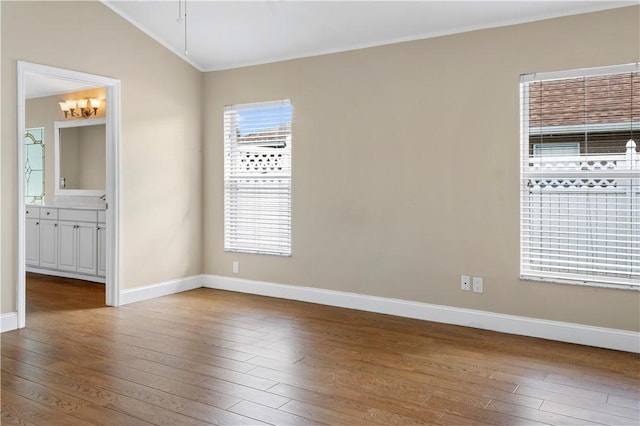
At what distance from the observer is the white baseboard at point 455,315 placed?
375 cm

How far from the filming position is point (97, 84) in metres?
4.78

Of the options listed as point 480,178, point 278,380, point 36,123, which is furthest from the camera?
point 36,123

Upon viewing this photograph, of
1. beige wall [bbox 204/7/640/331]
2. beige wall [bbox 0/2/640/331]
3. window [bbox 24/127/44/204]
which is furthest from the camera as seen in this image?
window [bbox 24/127/44/204]

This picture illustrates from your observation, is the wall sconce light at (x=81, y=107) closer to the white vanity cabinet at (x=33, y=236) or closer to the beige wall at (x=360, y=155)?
the white vanity cabinet at (x=33, y=236)

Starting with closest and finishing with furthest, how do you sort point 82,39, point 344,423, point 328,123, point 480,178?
point 344,423 < point 480,178 < point 82,39 < point 328,123

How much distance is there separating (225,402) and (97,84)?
134 inches

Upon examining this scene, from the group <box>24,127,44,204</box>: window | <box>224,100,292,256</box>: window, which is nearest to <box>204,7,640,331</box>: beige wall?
<box>224,100,292,256</box>: window

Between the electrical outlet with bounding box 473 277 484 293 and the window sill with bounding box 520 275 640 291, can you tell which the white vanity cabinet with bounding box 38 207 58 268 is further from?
the window sill with bounding box 520 275 640 291

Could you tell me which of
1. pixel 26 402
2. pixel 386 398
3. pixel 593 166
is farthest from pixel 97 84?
pixel 593 166

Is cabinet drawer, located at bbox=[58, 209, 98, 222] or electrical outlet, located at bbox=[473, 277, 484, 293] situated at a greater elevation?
cabinet drawer, located at bbox=[58, 209, 98, 222]

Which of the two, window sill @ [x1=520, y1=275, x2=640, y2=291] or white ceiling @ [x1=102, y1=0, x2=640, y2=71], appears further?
white ceiling @ [x1=102, y1=0, x2=640, y2=71]

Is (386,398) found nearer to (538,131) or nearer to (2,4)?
(538,131)

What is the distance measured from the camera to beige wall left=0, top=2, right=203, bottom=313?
4.12 m

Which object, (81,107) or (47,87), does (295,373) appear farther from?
(47,87)
